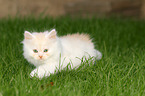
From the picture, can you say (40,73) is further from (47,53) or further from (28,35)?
(28,35)

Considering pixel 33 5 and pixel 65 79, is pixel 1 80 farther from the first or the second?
pixel 33 5

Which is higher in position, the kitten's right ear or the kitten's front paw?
the kitten's right ear

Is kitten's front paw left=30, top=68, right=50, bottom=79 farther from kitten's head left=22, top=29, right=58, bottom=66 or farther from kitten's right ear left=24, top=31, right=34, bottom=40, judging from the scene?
kitten's right ear left=24, top=31, right=34, bottom=40

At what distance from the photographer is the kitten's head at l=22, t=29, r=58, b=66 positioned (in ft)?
8.10

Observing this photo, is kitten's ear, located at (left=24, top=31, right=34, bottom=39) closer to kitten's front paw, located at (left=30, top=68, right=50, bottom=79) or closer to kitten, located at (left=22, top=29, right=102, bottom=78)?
kitten, located at (left=22, top=29, right=102, bottom=78)

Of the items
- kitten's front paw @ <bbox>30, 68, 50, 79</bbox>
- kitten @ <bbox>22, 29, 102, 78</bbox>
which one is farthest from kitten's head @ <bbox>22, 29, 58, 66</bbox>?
kitten's front paw @ <bbox>30, 68, 50, 79</bbox>

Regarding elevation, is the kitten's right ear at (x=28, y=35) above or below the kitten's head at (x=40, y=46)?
above

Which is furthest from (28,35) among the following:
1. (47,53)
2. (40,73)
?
(40,73)

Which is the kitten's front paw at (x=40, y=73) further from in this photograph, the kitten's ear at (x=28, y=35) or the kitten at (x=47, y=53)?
the kitten's ear at (x=28, y=35)

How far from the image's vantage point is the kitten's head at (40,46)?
247 centimetres

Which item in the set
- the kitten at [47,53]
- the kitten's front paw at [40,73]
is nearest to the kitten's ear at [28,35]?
the kitten at [47,53]

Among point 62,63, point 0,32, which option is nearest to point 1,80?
point 62,63

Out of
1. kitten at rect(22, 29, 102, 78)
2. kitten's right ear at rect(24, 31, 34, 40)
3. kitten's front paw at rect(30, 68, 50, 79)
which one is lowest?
kitten's front paw at rect(30, 68, 50, 79)

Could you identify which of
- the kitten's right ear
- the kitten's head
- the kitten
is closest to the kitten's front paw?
the kitten
